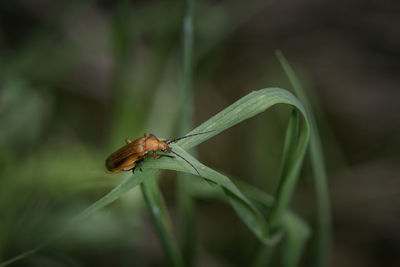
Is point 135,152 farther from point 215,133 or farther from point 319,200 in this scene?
point 319,200

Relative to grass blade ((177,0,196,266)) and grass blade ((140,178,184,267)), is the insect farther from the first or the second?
grass blade ((140,178,184,267))

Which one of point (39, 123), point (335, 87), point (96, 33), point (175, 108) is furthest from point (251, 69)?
point (39, 123)

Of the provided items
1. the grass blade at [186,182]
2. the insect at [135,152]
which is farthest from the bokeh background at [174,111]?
the grass blade at [186,182]

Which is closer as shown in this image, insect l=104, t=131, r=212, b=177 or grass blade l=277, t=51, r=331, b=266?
grass blade l=277, t=51, r=331, b=266

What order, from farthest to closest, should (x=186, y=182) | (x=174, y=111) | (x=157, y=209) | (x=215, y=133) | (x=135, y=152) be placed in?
(x=174, y=111) < (x=186, y=182) < (x=135, y=152) < (x=157, y=209) < (x=215, y=133)

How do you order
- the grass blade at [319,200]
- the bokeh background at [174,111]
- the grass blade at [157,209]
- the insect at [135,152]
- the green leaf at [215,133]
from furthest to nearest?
1. the bokeh background at [174,111]
2. the insect at [135,152]
3. the grass blade at [319,200]
4. the grass blade at [157,209]
5. the green leaf at [215,133]

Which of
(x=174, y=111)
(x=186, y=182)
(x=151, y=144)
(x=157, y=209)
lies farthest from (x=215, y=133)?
(x=174, y=111)

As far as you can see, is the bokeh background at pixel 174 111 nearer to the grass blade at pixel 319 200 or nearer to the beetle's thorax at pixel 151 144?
the beetle's thorax at pixel 151 144

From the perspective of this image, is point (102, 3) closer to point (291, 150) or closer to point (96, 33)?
point (96, 33)

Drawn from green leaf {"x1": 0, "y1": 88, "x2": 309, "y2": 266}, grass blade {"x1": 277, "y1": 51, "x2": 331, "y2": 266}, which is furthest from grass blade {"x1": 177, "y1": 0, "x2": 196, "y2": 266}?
green leaf {"x1": 0, "y1": 88, "x2": 309, "y2": 266}
